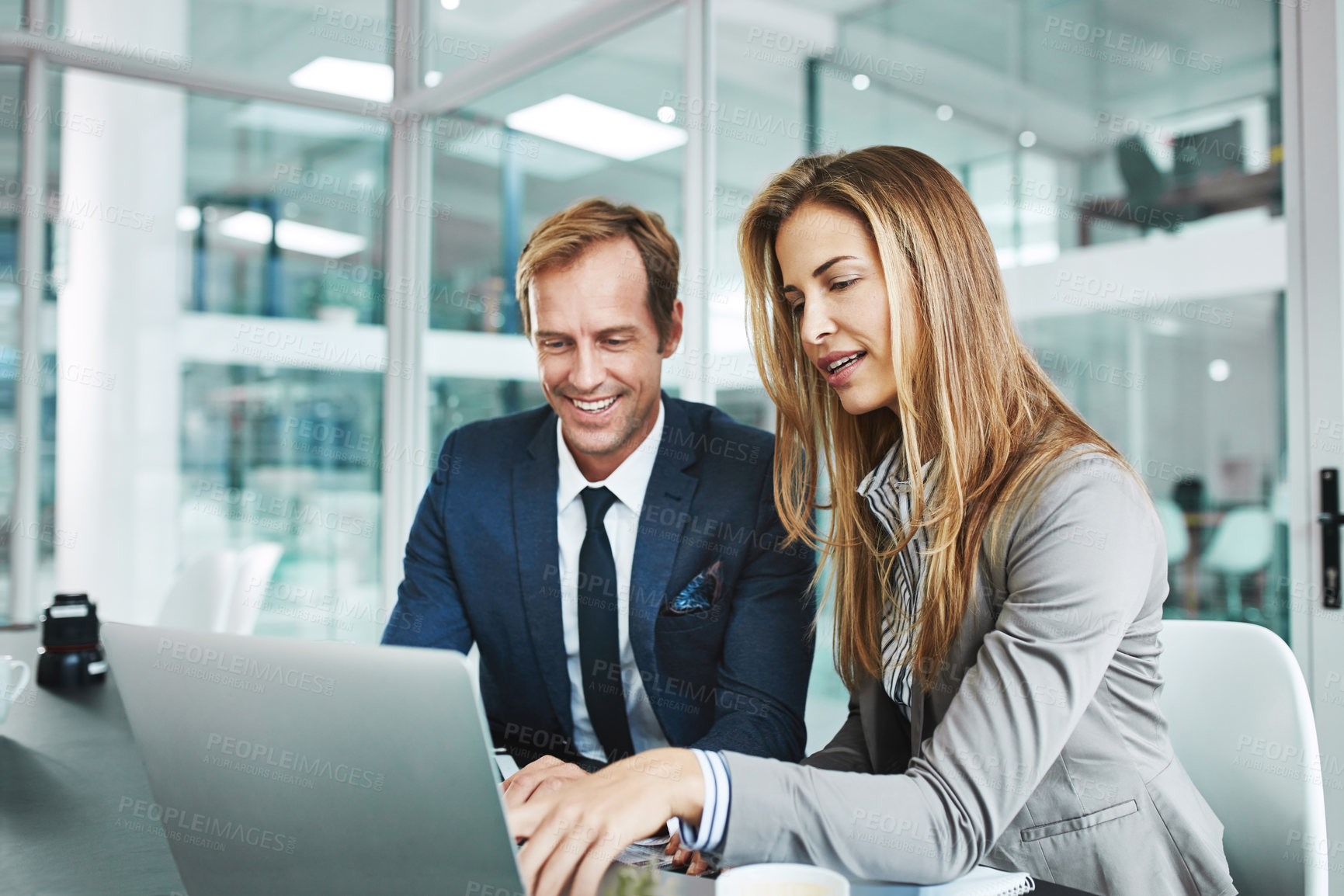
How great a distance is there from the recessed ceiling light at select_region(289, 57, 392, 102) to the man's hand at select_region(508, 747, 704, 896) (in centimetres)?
381

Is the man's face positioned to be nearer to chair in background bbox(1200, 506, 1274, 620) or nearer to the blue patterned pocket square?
the blue patterned pocket square

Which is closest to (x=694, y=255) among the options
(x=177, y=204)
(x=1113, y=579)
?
(x=1113, y=579)

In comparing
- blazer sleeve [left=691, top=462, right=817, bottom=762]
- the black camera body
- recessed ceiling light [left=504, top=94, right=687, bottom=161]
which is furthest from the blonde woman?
recessed ceiling light [left=504, top=94, right=687, bottom=161]

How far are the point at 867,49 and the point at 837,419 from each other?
167 centimetres

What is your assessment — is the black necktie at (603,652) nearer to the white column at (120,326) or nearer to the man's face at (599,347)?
the man's face at (599,347)

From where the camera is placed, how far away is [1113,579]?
0.98 m

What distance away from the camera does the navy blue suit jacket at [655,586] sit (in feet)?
4.87

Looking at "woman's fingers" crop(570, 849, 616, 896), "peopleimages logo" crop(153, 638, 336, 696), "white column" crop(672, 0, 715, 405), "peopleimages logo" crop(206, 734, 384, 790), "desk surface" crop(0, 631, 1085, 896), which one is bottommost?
"desk surface" crop(0, 631, 1085, 896)

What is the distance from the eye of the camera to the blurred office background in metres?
2.33

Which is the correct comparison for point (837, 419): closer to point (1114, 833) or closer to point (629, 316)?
point (629, 316)

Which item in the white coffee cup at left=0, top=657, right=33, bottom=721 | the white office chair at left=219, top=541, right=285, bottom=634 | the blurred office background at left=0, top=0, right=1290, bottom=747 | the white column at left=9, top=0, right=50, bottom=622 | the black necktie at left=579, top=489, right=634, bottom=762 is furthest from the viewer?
the white column at left=9, top=0, right=50, bottom=622

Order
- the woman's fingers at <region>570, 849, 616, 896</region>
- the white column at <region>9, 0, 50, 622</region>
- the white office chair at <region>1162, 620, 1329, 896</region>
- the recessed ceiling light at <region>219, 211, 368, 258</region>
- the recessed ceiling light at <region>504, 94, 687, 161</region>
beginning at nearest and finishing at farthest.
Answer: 1. the woman's fingers at <region>570, 849, 616, 896</region>
2. the white office chair at <region>1162, 620, 1329, 896</region>
3. the recessed ceiling light at <region>504, 94, 687, 161</region>
4. the white column at <region>9, 0, 50, 622</region>
5. the recessed ceiling light at <region>219, 211, 368, 258</region>

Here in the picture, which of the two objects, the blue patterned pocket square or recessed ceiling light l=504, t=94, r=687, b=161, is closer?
the blue patterned pocket square

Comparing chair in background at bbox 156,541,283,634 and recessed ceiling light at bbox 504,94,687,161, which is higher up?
recessed ceiling light at bbox 504,94,687,161
